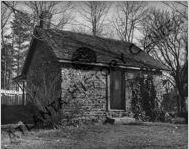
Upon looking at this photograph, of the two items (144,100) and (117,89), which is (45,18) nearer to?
(117,89)

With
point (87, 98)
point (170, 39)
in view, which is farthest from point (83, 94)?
point (170, 39)

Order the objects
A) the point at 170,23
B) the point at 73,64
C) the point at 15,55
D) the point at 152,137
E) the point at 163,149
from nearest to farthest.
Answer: the point at 163,149 → the point at 152,137 → the point at 73,64 → the point at 170,23 → the point at 15,55

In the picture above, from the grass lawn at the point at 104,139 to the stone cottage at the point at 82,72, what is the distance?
7.64ft

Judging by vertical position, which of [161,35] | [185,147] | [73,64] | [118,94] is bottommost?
[185,147]

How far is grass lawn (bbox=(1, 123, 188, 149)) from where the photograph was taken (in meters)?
9.50

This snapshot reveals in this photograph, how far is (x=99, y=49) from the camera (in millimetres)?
17156

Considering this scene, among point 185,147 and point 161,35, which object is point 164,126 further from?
point 161,35

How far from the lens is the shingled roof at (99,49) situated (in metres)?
15.3

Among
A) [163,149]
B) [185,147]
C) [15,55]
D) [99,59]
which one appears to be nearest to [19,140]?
[163,149]

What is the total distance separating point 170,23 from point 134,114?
1181 centimetres

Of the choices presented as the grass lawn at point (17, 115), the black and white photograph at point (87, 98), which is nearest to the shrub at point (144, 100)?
the black and white photograph at point (87, 98)

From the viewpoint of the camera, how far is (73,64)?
1502 centimetres

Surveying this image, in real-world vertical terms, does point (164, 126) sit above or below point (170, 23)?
below

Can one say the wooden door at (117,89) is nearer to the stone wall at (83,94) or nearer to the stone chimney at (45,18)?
the stone wall at (83,94)
